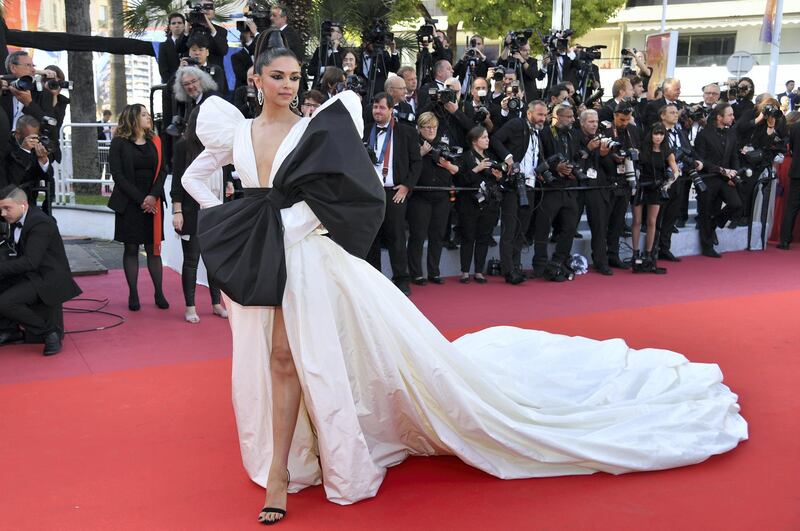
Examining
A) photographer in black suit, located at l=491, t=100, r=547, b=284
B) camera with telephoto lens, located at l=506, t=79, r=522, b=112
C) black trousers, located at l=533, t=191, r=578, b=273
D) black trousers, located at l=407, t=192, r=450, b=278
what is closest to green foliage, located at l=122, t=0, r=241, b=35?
camera with telephoto lens, located at l=506, t=79, r=522, b=112

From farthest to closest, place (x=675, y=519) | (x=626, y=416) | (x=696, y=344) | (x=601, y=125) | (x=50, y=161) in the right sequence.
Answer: (x=601, y=125) → (x=50, y=161) → (x=696, y=344) → (x=626, y=416) → (x=675, y=519)

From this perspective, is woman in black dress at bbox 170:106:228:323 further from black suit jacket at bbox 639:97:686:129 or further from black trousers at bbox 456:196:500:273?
black suit jacket at bbox 639:97:686:129

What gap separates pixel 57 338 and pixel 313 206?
3.05 metres

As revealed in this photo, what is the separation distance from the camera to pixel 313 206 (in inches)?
125

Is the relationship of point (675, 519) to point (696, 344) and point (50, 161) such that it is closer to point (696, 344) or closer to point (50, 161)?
point (696, 344)

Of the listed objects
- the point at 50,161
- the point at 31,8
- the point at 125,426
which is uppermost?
the point at 31,8

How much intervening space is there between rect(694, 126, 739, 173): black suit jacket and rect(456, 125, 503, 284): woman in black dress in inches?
128

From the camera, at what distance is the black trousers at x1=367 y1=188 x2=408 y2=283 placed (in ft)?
24.0

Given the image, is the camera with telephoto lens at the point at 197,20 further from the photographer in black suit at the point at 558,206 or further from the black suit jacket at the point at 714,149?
the black suit jacket at the point at 714,149

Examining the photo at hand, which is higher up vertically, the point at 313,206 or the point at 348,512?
the point at 313,206

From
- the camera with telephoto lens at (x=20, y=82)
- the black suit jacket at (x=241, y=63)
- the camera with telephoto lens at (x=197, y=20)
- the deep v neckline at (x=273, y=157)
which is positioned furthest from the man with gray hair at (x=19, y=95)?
the deep v neckline at (x=273, y=157)

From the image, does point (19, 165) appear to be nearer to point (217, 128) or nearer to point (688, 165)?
point (217, 128)

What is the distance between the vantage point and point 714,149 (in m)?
9.78

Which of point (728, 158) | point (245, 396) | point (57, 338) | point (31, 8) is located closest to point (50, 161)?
point (57, 338)
